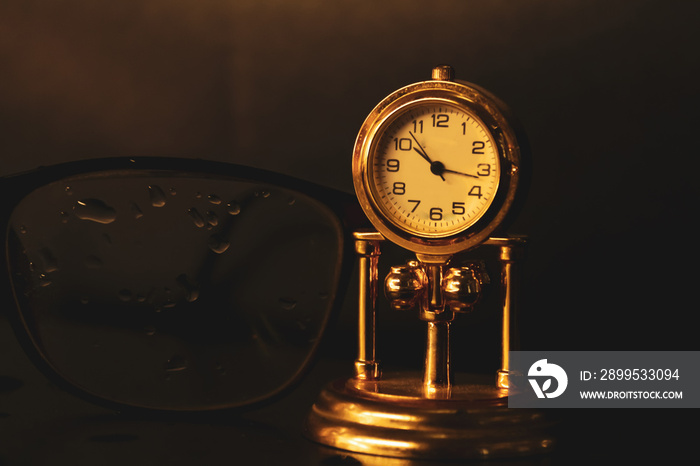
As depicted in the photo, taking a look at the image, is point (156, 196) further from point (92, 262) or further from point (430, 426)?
point (430, 426)

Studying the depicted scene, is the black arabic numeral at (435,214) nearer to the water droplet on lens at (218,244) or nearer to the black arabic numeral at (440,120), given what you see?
the black arabic numeral at (440,120)

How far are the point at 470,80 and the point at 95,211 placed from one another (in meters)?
0.41

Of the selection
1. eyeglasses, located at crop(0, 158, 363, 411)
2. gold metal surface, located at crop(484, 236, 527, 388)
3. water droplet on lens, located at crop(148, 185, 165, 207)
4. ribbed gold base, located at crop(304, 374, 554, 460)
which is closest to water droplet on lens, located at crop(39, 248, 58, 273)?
eyeglasses, located at crop(0, 158, 363, 411)

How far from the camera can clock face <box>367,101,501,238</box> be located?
708 mm

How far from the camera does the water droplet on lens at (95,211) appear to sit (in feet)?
2.93

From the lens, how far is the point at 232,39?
1.09 meters

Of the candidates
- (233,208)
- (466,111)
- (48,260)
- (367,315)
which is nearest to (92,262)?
(48,260)

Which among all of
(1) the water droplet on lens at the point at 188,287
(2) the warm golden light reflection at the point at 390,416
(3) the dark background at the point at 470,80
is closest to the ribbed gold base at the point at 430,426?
(2) the warm golden light reflection at the point at 390,416

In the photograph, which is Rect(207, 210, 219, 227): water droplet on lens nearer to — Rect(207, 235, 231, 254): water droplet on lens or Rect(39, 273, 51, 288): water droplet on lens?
Rect(207, 235, 231, 254): water droplet on lens

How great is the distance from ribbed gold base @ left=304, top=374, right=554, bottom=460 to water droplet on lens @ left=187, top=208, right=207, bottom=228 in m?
0.25

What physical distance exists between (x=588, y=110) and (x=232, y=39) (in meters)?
0.42

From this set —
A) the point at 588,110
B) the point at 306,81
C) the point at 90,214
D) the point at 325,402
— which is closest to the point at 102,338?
the point at 90,214

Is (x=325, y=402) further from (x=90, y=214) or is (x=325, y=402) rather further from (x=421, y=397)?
(x=90, y=214)

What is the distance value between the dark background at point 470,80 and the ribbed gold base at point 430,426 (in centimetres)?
11
